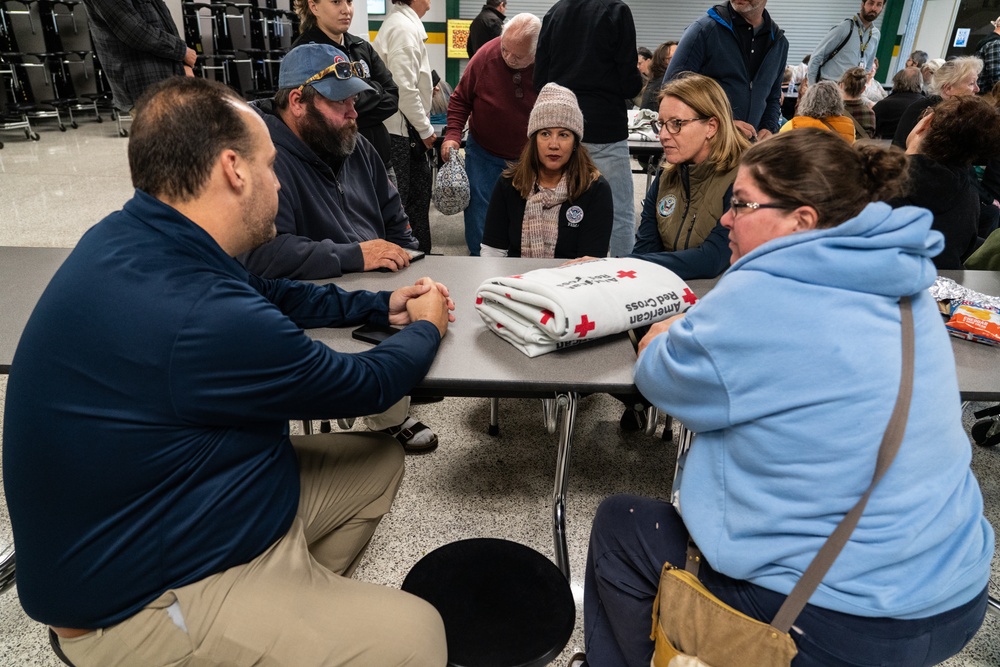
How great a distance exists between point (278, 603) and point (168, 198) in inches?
27.2

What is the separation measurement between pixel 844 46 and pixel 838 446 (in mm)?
5667

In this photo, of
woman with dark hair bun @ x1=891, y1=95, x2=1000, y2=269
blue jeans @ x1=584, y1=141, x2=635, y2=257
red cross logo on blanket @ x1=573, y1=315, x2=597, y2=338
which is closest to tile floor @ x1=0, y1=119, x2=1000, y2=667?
red cross logo on blanket @ x1=573, y1=315, x2=597, y2=338

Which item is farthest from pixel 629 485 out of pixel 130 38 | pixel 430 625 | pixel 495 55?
pixel 130 38

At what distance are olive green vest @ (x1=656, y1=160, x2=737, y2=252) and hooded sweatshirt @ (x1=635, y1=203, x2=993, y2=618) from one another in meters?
1.10

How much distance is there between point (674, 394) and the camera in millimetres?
1101

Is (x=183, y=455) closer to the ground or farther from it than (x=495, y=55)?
closer to the ground

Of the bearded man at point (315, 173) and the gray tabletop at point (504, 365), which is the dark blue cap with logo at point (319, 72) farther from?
the gray tabletop at point (504, 365)

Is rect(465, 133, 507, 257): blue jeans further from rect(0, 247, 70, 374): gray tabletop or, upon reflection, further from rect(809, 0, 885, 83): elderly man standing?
rect(809, 0, 885, 83): elderly man standing

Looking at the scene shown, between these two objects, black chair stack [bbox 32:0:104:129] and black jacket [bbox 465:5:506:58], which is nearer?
black jacket [bbox 465:5:506:58]

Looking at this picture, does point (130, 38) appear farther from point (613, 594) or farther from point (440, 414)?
point (613, 594)

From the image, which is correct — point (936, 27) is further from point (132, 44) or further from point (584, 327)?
point (584, 327)

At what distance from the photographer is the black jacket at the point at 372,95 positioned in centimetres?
276

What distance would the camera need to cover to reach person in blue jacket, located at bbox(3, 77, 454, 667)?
3.07 ft

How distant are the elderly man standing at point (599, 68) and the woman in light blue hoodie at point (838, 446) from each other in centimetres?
229
